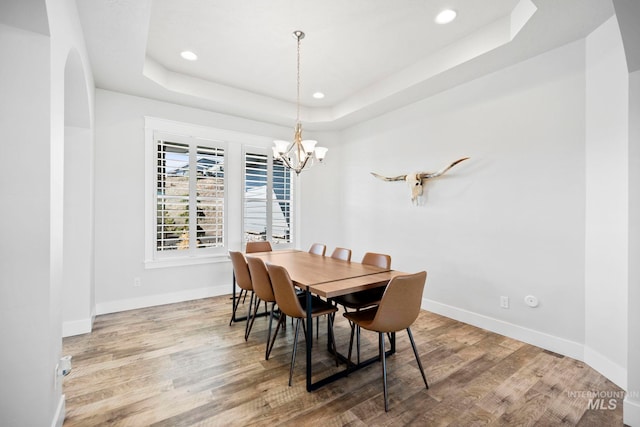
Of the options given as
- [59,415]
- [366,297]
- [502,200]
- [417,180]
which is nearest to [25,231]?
[59,415]

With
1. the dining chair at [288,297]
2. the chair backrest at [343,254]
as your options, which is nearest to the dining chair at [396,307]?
the dining chair at [288,297]

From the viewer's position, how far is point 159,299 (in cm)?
402

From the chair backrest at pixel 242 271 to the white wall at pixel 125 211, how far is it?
4.95 ft

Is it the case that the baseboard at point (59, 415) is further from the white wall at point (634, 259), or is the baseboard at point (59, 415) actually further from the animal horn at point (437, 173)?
the animal horn at point (437, 173)

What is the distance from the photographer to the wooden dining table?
2.06 metres

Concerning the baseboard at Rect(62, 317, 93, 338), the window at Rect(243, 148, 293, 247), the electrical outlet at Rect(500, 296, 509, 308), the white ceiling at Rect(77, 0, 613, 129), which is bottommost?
the baseboard at Rect(62, 317, 93, 338)

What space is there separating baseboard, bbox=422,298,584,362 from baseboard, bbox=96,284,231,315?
10.3ft

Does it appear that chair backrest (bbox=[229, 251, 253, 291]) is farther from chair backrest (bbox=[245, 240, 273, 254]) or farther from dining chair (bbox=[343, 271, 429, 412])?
dining chair (bbox=[343, 271, 429, 412])

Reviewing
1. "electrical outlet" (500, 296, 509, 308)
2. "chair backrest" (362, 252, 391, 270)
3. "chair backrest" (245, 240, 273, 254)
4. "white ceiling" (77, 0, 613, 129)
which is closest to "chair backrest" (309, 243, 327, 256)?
"chair backrest" (362, 252, 391, 270)


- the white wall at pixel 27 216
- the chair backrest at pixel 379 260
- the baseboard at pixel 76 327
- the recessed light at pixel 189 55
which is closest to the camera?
the white wall at pixel 27 216

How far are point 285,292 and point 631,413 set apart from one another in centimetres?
229

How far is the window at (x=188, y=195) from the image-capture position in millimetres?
4051

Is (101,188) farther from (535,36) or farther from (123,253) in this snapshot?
(535,36)

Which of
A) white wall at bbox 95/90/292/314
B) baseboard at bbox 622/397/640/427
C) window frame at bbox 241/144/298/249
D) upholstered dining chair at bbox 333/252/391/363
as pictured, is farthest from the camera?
window frame at bbox 241/144/298/249
